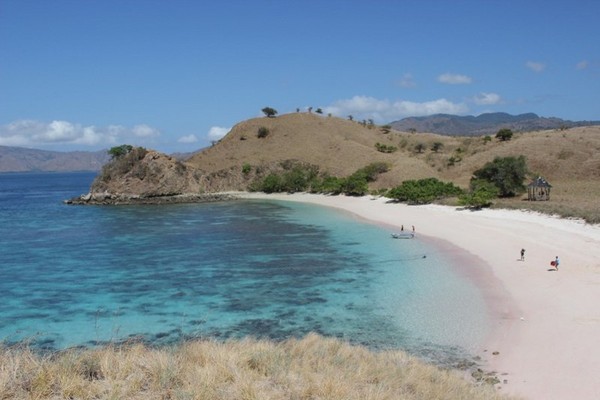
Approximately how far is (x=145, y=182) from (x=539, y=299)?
243ft

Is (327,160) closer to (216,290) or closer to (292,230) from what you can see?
(292,230)

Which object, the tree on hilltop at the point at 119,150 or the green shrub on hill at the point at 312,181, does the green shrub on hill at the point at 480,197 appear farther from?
the tree on hilltop at the point at 119,150

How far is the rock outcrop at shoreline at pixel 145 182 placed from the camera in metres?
79.5

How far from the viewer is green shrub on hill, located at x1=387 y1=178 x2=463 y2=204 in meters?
56.4

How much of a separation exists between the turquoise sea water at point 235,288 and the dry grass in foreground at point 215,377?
2.03 metres

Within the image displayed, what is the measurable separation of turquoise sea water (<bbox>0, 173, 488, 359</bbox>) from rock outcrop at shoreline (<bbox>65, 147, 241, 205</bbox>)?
35367 millimetres

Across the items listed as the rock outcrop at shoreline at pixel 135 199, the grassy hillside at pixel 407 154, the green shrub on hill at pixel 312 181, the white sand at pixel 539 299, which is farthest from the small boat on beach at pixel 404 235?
the rock outcrop at shoreline at pixel 135 199

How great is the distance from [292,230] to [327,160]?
55.7 m

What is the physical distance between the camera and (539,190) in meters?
53.1

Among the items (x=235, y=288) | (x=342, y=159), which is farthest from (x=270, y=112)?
(x=235, y=288)

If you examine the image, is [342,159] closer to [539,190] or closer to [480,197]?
[539,190]

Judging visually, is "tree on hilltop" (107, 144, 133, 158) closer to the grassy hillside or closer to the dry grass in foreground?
the grassy hillside

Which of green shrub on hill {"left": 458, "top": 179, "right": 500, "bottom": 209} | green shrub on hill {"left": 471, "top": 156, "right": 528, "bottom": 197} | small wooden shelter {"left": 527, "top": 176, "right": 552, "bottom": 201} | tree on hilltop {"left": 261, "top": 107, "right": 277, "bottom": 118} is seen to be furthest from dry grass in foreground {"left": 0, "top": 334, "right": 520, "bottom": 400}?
tree on hilltop {"left": 261, "top": 107, "right": 277, "bottom": 118}

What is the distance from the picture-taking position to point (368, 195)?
70.6m
